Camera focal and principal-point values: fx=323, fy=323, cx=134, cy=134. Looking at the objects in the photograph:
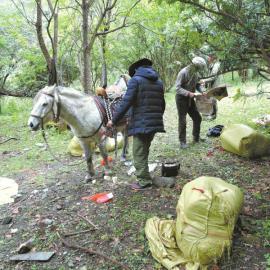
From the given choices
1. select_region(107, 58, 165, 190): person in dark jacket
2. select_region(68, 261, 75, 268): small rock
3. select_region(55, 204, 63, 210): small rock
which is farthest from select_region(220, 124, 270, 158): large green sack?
select_region(68, 261, 75, 268): small rock

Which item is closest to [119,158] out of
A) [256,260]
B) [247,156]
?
[247,156]

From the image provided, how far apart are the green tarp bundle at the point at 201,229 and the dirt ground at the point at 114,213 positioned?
169mm

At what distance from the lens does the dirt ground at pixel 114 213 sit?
3.43 metres

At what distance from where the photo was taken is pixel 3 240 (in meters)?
4.09

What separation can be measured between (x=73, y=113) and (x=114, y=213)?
1.79 meters

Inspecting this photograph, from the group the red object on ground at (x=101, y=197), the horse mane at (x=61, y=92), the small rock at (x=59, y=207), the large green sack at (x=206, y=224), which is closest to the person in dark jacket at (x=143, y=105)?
the red object on ground at (x=101, y=197)

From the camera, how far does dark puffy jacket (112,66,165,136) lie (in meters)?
4.59

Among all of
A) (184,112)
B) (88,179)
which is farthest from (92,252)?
(184,112)

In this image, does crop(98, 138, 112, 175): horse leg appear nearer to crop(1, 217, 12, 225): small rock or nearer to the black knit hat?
the black knit hat

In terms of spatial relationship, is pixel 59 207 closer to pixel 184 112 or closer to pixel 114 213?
pixel 114 213

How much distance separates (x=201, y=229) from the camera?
3115mm

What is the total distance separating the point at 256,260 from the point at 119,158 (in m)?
3.98

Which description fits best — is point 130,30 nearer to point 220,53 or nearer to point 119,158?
point 119,158

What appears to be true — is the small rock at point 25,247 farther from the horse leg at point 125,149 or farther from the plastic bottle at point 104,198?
the horse leg at point 125,149
